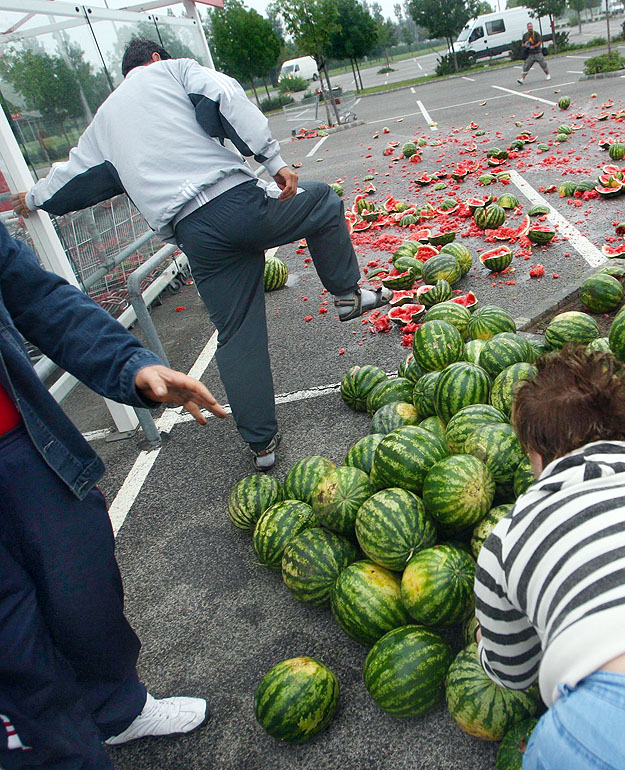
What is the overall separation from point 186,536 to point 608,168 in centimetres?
680

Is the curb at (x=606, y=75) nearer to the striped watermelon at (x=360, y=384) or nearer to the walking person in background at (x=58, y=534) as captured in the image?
the striped watermelon at (x=360, y=384)

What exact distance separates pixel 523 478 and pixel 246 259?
1.89 m

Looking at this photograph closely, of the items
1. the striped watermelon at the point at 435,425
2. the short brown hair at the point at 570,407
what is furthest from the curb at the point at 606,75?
the short brown hair at the point at 570,407

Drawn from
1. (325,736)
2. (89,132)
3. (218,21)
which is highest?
(218,21)

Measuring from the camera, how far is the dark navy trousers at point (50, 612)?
1571 millimetres

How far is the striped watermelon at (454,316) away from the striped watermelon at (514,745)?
2466 millimetres

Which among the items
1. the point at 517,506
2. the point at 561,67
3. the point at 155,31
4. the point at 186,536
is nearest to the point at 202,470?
the point at 186,536

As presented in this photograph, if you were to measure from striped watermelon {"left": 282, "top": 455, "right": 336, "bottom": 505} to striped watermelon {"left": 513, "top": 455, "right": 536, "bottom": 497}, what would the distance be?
0.89 meters

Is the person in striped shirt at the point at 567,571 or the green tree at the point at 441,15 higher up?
the green tree at the point at 441,15

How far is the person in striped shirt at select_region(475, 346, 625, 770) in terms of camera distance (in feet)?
3.43

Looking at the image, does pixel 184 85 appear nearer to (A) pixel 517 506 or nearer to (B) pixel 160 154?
(B) pixel 160 154

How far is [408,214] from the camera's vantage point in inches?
284

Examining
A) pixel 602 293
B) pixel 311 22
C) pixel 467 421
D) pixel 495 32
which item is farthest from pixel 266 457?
pixel 495 32

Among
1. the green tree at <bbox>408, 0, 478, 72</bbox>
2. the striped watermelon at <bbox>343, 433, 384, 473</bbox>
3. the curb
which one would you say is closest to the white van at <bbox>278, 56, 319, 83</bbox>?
the green tree at <bbox>408, 0, 478, 72</bbox>
